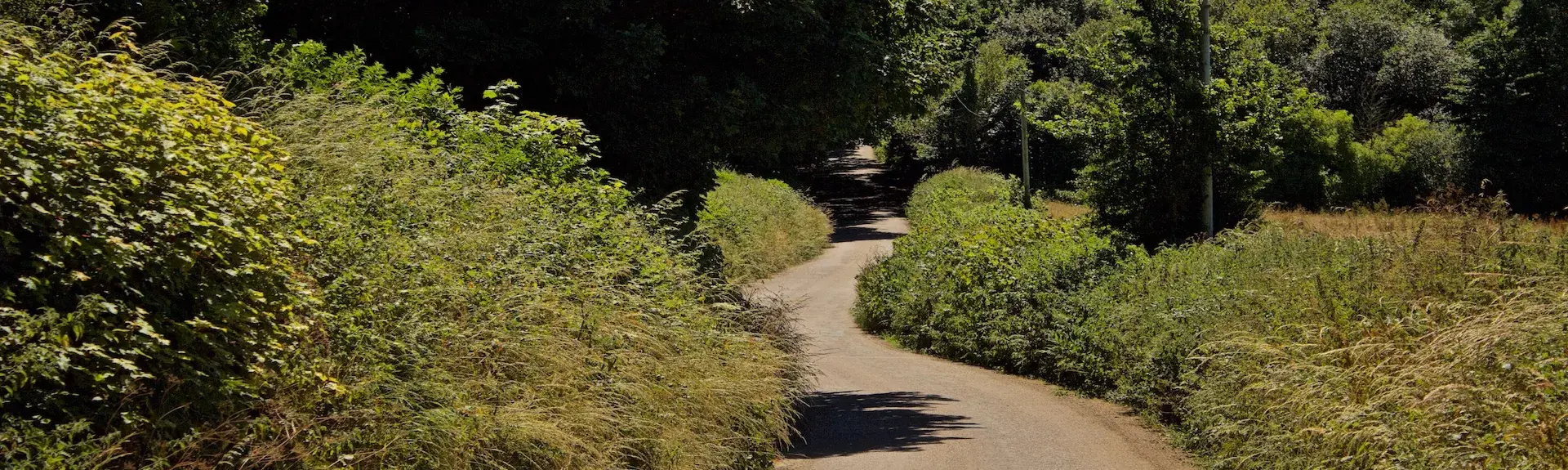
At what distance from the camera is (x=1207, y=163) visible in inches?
743

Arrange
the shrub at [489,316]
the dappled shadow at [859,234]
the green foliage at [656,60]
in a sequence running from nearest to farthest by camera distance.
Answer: the shrub at [489,316]
the green foliage at [656,60]
the dappled shadow at [859,234]

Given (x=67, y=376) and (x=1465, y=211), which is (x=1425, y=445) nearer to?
(x=1465, y=211)

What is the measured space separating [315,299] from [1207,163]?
51.9ft

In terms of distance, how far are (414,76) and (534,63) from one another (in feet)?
4.88

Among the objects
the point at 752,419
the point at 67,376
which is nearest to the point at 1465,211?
the point at 752,419

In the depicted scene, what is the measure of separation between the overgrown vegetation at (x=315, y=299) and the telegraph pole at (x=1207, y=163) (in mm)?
10804

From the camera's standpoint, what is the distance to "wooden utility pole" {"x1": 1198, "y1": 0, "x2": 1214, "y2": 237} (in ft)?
61.5

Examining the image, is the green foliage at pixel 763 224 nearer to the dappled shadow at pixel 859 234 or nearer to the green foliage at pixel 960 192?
the dappled shadow at pixel 859 234

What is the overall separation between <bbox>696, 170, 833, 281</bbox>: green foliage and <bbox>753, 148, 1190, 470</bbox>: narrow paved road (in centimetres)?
684

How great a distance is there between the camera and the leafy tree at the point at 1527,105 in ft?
129

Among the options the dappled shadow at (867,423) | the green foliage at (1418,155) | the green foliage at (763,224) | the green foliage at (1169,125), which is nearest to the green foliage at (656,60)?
the dappled shadow at (867,423)

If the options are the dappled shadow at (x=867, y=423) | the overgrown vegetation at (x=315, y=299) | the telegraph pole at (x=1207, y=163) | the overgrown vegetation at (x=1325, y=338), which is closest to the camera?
the overgrown vegetation at (x=315, y=299)

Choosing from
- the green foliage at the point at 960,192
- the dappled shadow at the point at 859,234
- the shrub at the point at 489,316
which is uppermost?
the shrub at the point at 489,316

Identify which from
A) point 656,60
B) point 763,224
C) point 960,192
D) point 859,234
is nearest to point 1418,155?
point 960,192
